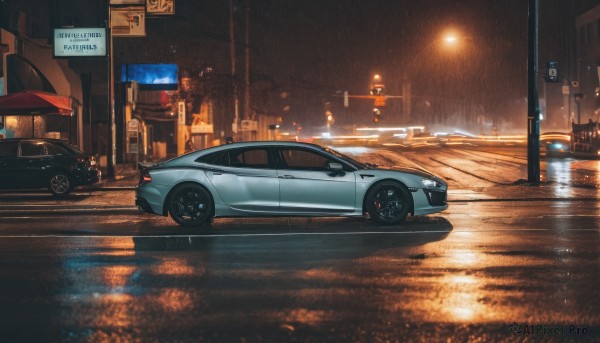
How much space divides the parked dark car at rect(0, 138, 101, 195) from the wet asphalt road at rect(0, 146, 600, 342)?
653cm

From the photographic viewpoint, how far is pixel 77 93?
3631 centimetres

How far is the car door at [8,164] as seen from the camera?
20.2m

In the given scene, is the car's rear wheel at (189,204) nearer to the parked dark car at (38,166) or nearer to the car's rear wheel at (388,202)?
the car's rear wheel at (388,202)

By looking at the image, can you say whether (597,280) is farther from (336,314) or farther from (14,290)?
(14,290)

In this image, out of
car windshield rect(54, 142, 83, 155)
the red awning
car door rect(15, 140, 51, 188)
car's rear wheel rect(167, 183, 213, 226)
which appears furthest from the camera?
the red awning

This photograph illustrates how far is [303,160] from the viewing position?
45.4ft

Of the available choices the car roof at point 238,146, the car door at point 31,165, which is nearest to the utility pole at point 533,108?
the car roof at point 238,146

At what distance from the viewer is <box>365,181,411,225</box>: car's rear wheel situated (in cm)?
1232

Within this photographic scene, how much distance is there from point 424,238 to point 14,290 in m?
5.52

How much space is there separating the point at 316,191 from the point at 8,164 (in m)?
11.1

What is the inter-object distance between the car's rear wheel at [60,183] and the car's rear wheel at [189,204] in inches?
353

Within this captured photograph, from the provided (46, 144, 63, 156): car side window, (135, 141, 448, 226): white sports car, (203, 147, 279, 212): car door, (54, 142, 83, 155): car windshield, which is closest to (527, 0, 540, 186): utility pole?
(135, 141, 448, 226): white sports car

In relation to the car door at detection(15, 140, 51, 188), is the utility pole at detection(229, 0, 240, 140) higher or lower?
higher

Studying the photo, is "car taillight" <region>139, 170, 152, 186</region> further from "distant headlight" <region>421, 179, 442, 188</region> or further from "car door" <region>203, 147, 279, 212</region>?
"distant headlight" <region>421, 179, 442, 188</region>
